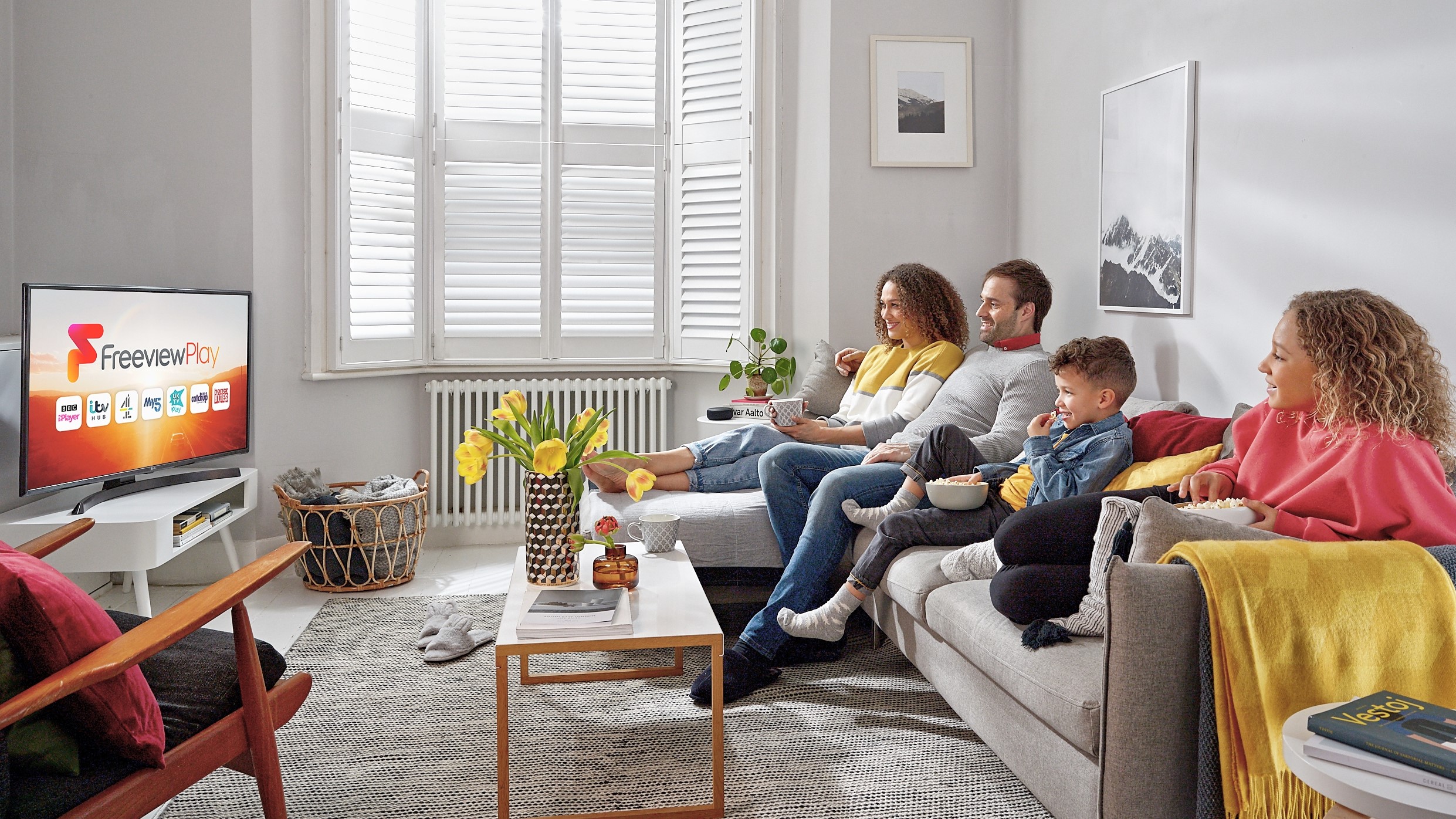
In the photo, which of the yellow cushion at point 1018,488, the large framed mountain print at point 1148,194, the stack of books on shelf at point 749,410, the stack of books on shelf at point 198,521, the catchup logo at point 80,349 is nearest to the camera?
the yellow cushion at point 1018,488

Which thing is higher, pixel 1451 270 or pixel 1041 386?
pixel 1451 270

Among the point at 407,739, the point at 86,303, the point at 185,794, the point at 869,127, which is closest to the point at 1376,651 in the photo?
the point at 407,739

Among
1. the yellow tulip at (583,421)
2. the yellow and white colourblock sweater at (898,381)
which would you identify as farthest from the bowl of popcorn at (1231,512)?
the yellow and white colourblock sweater at (898,381)

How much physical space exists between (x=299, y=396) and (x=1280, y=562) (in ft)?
11.6

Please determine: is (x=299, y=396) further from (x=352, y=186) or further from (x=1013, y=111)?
(x=1013, y=111)

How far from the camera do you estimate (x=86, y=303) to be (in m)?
3.12

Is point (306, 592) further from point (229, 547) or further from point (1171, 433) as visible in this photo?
point (1171, 433)

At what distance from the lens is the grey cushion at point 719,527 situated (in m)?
3.00

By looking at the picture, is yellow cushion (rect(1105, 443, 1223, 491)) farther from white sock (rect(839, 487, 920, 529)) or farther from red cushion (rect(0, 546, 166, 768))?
red cushion (rect(0, 546, 166, 768))

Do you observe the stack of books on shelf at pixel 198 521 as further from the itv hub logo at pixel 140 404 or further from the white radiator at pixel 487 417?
the white radiator at pixel 487 417

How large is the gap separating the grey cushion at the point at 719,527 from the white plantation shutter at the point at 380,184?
1.65 meters

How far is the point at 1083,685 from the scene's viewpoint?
5.57ft

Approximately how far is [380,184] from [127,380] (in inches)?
52.6

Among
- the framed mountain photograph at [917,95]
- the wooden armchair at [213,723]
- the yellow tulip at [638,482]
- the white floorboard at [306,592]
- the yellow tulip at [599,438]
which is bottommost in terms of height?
the white floorboard at [306,592]
